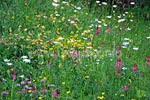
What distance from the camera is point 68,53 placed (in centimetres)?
532

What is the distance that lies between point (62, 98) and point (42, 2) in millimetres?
3201

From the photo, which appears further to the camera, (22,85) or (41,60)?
(41,60)

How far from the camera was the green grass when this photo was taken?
4559 mm

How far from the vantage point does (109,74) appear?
4.92 metres

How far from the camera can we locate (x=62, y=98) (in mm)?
4367

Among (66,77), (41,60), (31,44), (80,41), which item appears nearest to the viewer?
(66,77)

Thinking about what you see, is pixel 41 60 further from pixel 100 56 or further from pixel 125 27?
pixel 125 27

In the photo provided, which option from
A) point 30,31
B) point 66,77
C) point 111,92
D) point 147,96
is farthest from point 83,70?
point 30,31

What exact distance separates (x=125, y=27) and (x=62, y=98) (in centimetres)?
309

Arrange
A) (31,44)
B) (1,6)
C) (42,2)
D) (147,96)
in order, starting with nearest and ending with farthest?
(147,96) → (31,44) → (1,6) → (42,2)

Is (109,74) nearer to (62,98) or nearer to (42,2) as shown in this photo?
(62,98)

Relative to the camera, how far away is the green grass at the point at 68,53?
4.56 metres

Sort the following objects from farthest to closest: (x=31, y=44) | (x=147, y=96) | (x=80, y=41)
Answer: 1. (x=80, y=41)
2. (x=31, y=44)
3. (x=147, y=96)

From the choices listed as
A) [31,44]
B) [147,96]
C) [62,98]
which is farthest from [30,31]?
[147,96]
